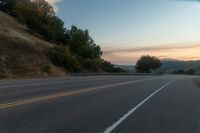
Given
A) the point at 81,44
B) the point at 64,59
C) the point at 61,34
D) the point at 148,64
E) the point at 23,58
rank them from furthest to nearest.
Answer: the point at 148,64 < the point at 61,34 < the point at 81,44 < the point at 64,59 < the point at 23,58

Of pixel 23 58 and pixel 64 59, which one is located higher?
pixel 64 59

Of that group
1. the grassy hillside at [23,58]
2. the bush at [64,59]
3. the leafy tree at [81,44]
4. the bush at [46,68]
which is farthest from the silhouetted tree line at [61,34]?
the bush at [46,68]

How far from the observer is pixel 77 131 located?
11.6 m

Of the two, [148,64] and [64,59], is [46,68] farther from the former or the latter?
[148,64]

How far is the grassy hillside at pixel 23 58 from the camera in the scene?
60594 millimetres

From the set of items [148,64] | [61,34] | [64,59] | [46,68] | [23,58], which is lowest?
[46,68]

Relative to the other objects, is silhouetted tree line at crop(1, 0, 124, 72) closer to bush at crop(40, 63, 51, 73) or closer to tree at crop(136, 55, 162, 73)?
bush at crop(40, 63, 51, 73)

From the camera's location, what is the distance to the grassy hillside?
60.6 m

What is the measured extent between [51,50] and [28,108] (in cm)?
6105

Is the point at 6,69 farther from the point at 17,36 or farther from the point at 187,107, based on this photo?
the point at 187,107

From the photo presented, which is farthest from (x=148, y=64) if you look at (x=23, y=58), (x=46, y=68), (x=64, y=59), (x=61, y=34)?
(x=23, y=58)

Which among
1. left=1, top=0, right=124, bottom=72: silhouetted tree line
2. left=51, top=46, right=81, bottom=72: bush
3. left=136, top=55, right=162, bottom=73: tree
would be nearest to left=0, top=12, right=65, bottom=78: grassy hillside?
left=51, top=46, right=81, bottom=72: bush

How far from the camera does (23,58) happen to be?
2616 inches

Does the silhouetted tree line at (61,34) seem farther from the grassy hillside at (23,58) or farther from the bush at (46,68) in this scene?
the bush at (46,68)
